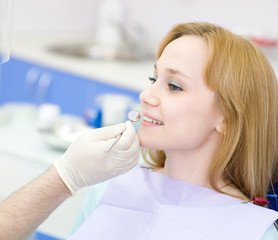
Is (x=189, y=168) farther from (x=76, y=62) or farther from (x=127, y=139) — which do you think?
(x=76, y=62)

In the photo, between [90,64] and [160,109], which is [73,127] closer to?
[160,109]

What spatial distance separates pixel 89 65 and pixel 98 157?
2.15 meters

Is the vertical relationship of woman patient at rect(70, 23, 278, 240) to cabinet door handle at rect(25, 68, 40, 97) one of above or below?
above

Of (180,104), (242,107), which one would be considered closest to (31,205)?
(180,104)

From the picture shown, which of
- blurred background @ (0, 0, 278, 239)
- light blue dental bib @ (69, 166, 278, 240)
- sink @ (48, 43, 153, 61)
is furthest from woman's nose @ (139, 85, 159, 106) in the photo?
sink @ (48, 43, 153, 61)

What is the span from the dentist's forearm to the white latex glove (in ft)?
0.13

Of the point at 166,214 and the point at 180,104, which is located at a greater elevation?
the point at 180,104

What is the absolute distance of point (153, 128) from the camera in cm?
154

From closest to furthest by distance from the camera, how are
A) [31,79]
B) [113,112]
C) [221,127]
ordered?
[221,127], [113,112], [31,79]

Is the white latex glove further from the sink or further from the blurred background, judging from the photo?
the sink

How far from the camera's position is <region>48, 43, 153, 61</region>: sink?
3859 mm

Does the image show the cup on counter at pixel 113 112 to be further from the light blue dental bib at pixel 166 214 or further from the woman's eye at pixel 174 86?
the woman's eye at pixel 174 86

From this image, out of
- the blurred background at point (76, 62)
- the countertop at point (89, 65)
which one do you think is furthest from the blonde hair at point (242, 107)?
the countertop at point (89, 65)

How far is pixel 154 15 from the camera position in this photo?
4.16 m
